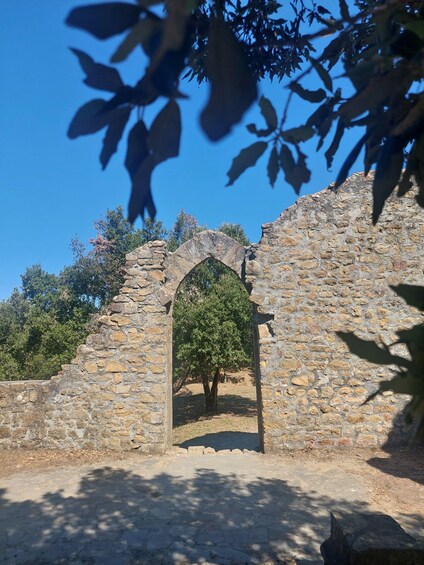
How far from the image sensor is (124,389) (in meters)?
6.47

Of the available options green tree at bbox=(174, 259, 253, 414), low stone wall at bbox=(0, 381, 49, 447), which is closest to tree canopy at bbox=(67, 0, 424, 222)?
low stone wall at bbox=(0, 381, 49, 447)

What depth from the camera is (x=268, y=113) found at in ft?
3.82

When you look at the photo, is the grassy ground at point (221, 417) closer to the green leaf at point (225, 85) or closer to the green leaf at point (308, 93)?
the green leaf at point (308, 93)

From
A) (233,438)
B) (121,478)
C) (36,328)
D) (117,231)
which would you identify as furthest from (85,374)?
(117,231)

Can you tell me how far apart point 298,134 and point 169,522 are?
12.2ft

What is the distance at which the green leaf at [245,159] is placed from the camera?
1.14 m

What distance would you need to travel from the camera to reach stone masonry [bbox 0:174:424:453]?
20.4 ft

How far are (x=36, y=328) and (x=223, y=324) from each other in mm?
6718

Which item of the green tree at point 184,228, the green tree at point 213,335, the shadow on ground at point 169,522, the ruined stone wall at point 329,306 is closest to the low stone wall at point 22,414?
the shadow on ground at point 169,522

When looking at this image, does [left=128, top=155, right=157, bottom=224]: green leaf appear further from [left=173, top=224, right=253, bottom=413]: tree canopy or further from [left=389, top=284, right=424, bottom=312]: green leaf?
[left=173, top=224, right=253, bottom=413]: tree canopy

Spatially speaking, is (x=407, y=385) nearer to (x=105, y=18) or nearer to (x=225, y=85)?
(x=225, y=85)

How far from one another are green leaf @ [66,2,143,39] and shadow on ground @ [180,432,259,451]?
8173 mm

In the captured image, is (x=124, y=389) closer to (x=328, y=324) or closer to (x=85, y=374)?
(x=85, y=374)

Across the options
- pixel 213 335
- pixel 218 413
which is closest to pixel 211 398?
pixel 218 413
